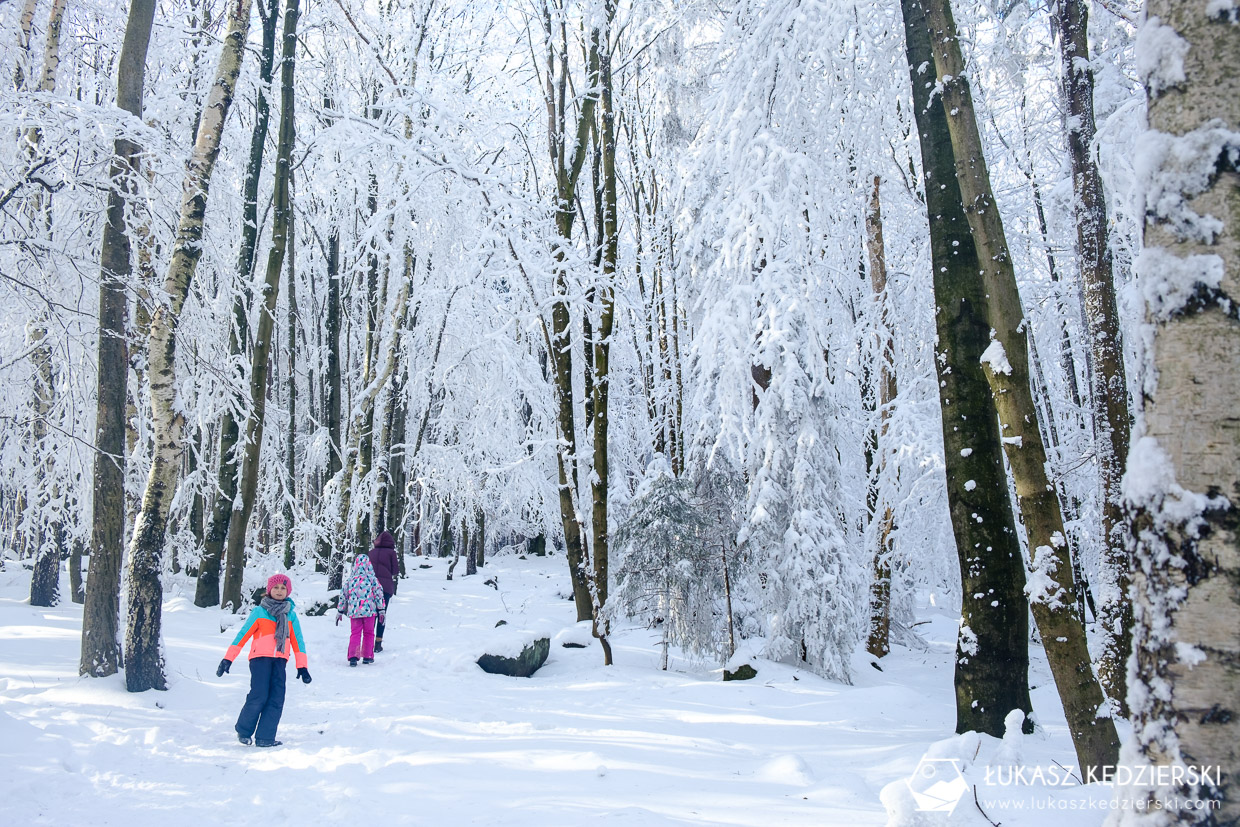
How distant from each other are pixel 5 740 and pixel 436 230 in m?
10.7

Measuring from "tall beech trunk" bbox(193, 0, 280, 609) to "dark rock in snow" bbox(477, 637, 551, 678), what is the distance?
4.79 metres

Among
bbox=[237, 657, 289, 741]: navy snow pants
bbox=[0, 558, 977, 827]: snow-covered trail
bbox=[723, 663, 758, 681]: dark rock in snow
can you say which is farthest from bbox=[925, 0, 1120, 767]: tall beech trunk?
bbox=[237, 657, 289, 741]: navy snow pants

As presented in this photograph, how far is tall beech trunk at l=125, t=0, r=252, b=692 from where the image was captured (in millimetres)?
6559

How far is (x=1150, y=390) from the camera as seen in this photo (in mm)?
2047

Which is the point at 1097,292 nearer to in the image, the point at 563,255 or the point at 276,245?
the point at 563,255

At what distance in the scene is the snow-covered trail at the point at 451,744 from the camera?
421 centimetres

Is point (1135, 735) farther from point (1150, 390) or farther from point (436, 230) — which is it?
point (436, 230)

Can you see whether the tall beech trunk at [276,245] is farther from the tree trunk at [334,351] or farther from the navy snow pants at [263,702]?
the navy snow pants at [263,702]

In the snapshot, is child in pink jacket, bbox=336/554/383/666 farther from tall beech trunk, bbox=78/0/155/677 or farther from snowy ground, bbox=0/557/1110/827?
tall beech trunk, bbox=78/0/155/677

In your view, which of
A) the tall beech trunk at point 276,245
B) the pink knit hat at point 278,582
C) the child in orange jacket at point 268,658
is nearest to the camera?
the child in orange jacket at point 268,658

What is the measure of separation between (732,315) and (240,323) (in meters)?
11.1

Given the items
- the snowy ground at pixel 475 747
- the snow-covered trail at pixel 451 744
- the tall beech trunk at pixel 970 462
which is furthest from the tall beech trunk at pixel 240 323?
the tall beech trunk at pixel 970 462
